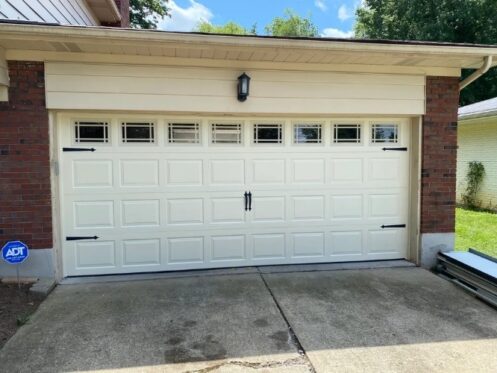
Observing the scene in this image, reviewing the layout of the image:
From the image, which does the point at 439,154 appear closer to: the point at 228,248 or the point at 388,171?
the point at 388,171

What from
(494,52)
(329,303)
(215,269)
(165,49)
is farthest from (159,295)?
(494,52)

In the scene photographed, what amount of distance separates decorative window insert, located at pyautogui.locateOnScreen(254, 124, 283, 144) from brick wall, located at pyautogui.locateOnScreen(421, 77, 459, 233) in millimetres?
2016

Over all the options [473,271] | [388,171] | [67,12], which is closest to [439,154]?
[388,171]

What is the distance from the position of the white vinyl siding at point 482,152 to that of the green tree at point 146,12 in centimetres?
1584

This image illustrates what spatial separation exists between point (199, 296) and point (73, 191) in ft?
6.95

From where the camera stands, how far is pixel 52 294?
442 centimetres

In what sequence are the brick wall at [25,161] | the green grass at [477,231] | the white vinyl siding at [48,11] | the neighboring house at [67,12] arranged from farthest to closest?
the green grass at [477,231] → the neighboring house at [67,12] → the white vinyl siding at [48,11] → the brick wall at [25,161]

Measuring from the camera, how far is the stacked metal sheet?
4.31 m

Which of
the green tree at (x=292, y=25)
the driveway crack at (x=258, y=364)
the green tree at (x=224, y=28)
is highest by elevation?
the green tree at (x=292, y=25)

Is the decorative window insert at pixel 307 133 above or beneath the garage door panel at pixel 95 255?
above

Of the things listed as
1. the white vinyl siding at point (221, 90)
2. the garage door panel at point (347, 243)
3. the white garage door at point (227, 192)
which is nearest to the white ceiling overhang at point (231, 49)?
the white vinyl siding at point (221, 90)

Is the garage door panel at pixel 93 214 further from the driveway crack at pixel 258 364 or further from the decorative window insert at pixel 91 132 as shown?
the driveway crack at pixel 258 364

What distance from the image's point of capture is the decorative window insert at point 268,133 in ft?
17.5

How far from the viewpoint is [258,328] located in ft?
11.7
